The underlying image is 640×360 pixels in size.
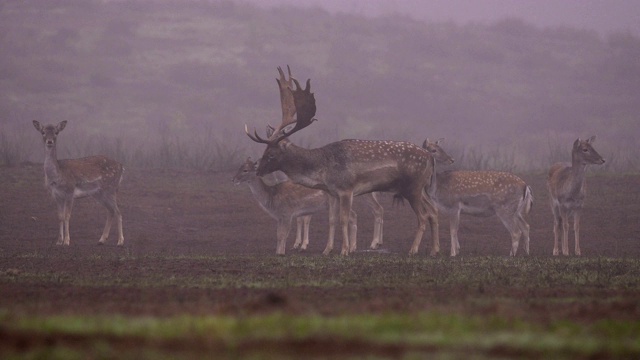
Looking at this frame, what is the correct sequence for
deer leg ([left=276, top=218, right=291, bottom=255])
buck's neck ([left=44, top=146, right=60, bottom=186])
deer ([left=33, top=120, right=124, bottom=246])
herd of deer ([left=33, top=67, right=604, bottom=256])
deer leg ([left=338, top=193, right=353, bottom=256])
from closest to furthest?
1. deer leg ([left=338, top=193, right=353, bottom=256])
2. herd of deer ([left=33, top=67, right=604, bottom=256])
3. deer leg ([left=276, top=218, right=291, bottom=255])
4. deer ([left=33, top=120, right=124, bottom=246])
5. buck's neck ([left=44, top=146, right=60, bottom=186])

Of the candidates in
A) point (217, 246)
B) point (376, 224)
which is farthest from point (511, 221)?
point (217, 246)

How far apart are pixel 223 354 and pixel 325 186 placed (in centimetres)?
1295

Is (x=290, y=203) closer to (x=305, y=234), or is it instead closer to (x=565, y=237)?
(x=305, y=234)

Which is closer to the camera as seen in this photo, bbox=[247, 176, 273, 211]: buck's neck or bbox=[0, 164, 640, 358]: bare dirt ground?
bbox=[0, 164, 640, 358]: bare dirt ground

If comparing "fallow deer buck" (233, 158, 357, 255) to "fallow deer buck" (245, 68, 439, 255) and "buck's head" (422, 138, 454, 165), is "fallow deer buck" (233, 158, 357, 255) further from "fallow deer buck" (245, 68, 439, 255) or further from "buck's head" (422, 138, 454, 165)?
"buck's head" (422, 138, 454, 165)

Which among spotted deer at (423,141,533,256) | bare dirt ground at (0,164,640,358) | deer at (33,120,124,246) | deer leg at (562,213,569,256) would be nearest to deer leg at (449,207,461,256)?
spotted deer at (423,141,533,256)

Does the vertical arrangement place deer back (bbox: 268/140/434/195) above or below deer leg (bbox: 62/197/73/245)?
above

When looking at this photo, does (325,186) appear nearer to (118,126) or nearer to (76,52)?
(118,126)

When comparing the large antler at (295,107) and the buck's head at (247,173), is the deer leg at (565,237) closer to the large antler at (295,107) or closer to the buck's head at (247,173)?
the large antler at (295,107)

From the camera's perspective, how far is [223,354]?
6.50 m

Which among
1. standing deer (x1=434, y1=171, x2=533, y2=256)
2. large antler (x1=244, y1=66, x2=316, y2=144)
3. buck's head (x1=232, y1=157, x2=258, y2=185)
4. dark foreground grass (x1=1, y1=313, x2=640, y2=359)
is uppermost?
large antler (x1=244, y1=66, x2=316, y2=144)

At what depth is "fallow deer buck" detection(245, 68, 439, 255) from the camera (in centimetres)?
1927

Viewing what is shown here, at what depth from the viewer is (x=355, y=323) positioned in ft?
25.4

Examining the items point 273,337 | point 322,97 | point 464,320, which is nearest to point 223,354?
point 273,337
